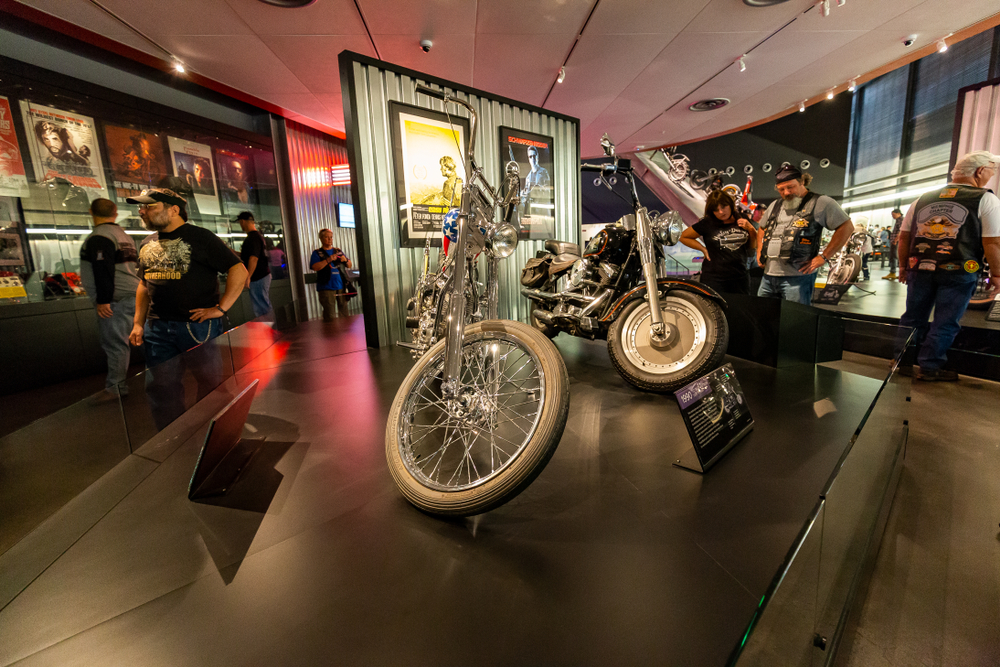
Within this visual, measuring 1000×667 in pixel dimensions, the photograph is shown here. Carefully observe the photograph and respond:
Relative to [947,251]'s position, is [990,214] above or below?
above

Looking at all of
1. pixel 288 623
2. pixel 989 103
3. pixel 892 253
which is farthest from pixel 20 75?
pixel 892 253

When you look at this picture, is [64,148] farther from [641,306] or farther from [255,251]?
[641,306]

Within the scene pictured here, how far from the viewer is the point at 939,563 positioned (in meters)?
1.38

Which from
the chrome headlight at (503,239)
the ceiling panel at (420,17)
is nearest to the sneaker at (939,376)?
the chrome headlight at (503,239)

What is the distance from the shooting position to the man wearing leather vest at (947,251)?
8.96 feet

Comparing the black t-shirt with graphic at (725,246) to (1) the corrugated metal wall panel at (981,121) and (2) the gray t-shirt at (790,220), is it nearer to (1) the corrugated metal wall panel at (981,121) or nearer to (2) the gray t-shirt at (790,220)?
(2) the gray t-shirt at (790,220)

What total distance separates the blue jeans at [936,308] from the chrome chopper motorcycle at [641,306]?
196cm

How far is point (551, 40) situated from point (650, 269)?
3.35 metres

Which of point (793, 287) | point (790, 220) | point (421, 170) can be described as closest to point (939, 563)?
point (793, 287)

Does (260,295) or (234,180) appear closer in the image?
(260,295)

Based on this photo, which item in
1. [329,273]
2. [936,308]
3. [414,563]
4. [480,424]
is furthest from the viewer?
[329,273]

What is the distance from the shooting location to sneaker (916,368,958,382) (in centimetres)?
304

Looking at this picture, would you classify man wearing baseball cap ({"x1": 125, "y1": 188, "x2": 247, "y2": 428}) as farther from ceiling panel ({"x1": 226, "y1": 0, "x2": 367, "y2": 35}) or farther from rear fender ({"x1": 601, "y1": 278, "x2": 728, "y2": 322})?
ceiling panel ({"x1": 226, "y1": 0, "x2": 367, "y2": 35})

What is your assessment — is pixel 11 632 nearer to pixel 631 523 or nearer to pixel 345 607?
pixel 345 607
